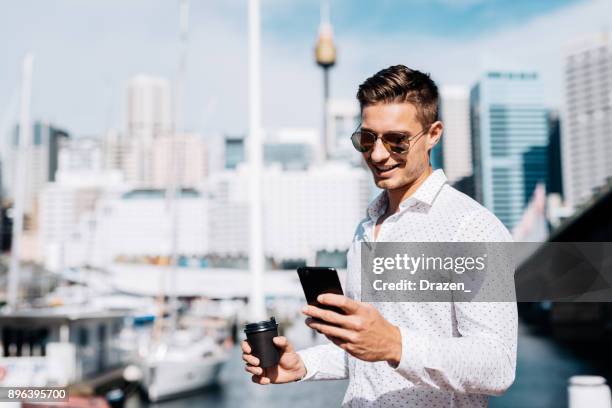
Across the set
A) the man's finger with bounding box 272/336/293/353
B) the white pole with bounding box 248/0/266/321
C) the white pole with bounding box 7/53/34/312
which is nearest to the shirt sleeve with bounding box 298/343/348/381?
the man's finger with bounding box 272/336/293/353

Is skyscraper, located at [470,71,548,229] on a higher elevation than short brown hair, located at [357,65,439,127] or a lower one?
higher

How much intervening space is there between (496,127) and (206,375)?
116951mm

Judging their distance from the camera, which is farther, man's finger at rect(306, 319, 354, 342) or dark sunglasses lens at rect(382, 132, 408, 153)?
dark sunglasses lens at rect(382, 132, 408, 153)

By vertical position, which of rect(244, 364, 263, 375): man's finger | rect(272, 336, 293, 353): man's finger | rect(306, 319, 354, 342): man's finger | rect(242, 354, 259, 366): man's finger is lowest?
rect(244, 364, 263, 375): man's finger

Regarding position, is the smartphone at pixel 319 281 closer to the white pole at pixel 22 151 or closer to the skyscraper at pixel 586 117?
the white pole at pixel 22 151

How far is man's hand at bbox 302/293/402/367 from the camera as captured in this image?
140cm

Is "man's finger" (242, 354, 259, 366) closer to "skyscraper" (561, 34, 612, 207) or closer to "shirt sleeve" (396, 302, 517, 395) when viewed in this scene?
"shirt sleeve" (396, 302, 517, 395)

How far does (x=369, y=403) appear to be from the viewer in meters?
1.94

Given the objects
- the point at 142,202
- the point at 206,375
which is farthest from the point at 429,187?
the point at 142,202

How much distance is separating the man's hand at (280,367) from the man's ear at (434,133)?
0.70 m

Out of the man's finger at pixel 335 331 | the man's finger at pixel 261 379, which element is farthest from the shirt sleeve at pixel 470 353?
the man's finger at pixel 261 379

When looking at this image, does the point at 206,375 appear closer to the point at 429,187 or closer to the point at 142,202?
the point at 429,187

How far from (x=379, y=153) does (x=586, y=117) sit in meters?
165

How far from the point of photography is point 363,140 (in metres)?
1.93
